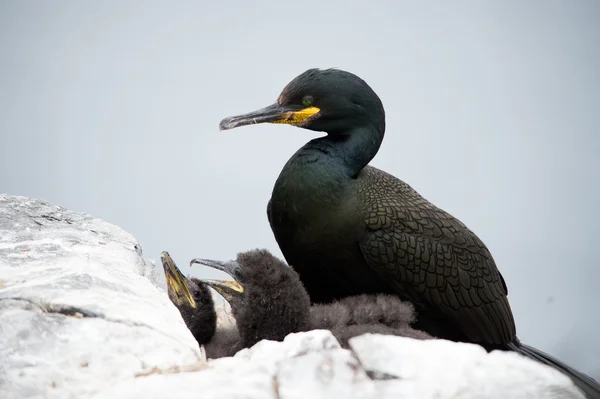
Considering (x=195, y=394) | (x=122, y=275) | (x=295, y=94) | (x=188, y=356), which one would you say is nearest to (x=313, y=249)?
(x=295, y=94)

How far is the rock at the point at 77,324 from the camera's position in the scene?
212 centimetres

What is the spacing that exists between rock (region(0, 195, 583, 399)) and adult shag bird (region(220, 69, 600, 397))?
129 cm

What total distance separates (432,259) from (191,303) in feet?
3.99

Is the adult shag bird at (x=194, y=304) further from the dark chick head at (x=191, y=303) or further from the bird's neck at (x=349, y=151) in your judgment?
the bird's neck at (x=349, y=151)

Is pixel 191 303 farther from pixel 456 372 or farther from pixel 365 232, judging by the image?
pixel 456 372

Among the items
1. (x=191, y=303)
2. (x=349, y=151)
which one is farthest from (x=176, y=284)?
(x=349, y=151)

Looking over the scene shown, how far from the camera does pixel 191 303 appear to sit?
11.6ft

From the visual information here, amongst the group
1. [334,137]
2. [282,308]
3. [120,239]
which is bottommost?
[282,308]

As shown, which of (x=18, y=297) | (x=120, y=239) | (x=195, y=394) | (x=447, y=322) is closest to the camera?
(x=195, y=394)

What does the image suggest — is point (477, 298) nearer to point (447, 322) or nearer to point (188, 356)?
point (447, 322)

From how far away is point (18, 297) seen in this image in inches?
94.0

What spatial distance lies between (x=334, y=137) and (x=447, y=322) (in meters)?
1.14

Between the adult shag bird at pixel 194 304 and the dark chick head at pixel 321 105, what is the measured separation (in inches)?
30.4

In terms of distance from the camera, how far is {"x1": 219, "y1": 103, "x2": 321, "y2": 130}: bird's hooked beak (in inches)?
148
